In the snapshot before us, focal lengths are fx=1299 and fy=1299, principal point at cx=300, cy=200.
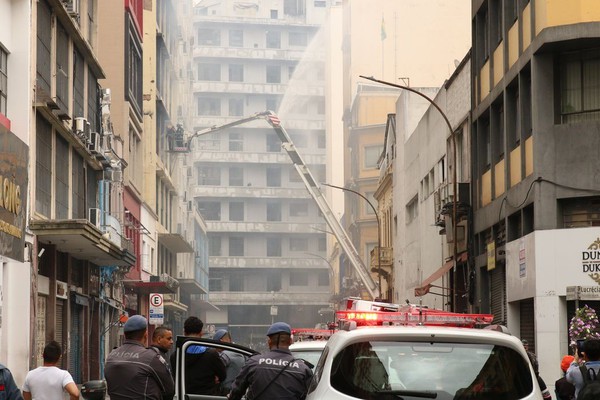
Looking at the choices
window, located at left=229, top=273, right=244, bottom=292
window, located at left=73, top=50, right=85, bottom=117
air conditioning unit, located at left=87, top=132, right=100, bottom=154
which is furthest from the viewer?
window, located at left=229, top=273, right=244, bottom=292

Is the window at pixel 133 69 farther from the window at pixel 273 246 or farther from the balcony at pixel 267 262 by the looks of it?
the window at pixel 273 246

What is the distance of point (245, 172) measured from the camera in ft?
391

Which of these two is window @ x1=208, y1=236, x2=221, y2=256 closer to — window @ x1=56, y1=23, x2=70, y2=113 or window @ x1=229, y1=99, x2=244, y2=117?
window @ x1=229, y1=99, x2=244, y2=117

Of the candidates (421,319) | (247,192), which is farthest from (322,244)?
(421,319)

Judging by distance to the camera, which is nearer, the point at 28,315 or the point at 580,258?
the point at 580,258

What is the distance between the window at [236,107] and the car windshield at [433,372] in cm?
11325

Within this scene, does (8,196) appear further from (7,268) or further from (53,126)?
(53,126)

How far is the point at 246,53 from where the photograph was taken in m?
123

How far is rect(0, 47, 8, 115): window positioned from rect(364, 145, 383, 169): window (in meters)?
55.2

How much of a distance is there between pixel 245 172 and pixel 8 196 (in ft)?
306

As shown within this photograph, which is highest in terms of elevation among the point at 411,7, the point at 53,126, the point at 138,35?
the point at 411,7

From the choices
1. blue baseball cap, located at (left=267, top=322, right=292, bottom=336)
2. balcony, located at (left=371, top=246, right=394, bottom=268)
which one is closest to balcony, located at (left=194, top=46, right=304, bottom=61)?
balcony, located at (left=371, top=246, right=394, bottom=268)

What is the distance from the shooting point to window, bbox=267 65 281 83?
12306 cm

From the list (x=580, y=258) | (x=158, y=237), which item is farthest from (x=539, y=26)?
(x=158, y=237)
